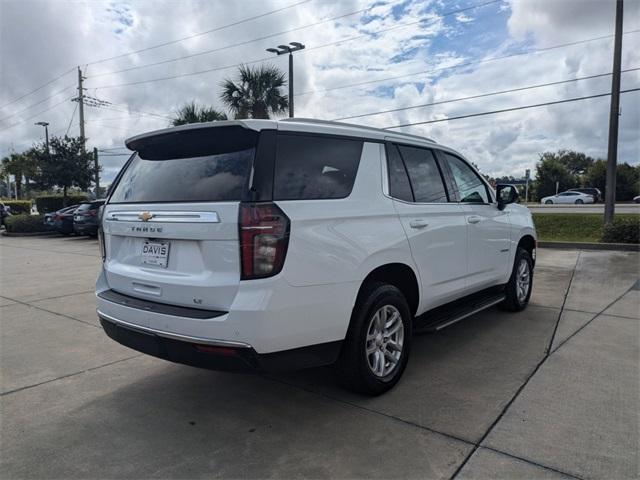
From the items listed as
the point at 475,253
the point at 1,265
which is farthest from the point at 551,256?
the point at 1,265

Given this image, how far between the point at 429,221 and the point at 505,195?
1.87 meters

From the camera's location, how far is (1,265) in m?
11.4

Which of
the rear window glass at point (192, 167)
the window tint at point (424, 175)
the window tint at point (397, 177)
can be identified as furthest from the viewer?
the window tint at point (424, 175)

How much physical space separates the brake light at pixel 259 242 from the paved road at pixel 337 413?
1.10 metres

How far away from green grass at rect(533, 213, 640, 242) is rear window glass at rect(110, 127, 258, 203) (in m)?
12.6

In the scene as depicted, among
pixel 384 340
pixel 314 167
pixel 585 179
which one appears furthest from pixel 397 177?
Answer: pixel 585 179

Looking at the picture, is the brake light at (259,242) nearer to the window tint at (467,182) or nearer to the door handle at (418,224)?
the door handle at (418,224)

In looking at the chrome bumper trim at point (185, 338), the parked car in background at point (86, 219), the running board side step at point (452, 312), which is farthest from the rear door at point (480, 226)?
the parked car in background at point (86, 219)

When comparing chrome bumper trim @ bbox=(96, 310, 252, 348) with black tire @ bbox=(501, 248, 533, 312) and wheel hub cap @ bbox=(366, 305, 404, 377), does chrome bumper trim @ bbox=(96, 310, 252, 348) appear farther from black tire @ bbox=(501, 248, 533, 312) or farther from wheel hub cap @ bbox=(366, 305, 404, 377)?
black tire @ bbox=(501, 248, 533, 312)

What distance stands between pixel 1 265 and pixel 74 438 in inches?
402

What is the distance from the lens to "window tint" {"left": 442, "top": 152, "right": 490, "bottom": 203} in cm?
478

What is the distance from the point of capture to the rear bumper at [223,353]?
2.80 metres

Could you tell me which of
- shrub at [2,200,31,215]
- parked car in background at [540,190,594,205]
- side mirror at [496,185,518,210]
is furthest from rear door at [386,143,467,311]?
parked car in background at [540,190,594,205]

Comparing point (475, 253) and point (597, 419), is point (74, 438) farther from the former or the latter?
point (475, 253)
